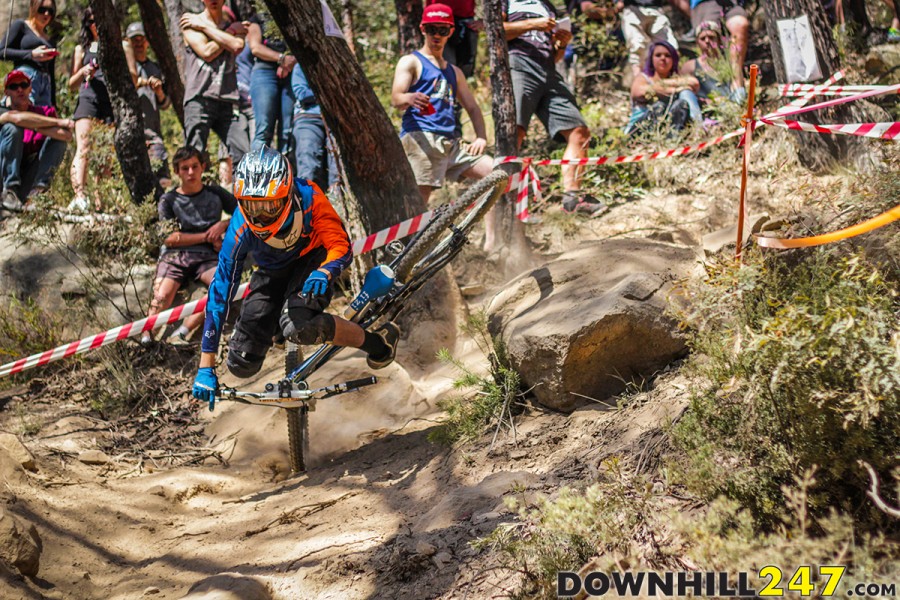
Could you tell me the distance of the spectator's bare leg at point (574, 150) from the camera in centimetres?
750

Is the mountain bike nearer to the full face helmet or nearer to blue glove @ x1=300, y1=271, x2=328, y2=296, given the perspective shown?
blue glove @ x1=300, y1=271, x2=328, y2=296

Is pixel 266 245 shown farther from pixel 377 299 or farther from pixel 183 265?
A: pixel 183 265

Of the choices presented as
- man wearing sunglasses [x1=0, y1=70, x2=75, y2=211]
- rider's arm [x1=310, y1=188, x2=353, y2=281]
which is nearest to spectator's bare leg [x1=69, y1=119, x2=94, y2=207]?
man wearing sunglasses [x1=0, y1=70, x2=75, y2=211]

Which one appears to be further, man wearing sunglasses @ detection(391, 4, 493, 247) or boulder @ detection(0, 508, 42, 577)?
man wearing sunglasses @ detection(391, 4, 493, 247)

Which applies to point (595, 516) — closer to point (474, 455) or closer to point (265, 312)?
point (474, 455)

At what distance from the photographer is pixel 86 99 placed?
28.3 ft

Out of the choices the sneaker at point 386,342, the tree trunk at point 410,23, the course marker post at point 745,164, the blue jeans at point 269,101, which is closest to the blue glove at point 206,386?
the sneaker at point 386,342

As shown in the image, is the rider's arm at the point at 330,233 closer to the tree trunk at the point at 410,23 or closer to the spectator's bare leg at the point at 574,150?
the spectator's bare leg at the point at 574,150

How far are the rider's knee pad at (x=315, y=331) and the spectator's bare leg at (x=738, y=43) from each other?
17.9ft

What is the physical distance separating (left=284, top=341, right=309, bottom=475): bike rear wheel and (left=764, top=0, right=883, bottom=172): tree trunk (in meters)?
4.79

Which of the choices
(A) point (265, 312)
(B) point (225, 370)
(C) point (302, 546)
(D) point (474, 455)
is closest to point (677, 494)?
(D) point (474, 455)

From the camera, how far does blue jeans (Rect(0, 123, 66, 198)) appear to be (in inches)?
326

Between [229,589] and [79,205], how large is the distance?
5.40 meters

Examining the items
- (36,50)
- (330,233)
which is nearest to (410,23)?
(36,50)
